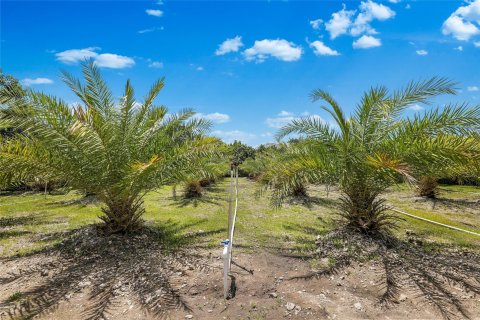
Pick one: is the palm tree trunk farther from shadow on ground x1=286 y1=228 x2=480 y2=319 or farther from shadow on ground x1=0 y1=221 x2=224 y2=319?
shadow on ground x1=286 y1=228 x2=480 y2=319

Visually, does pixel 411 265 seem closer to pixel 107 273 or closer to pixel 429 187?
pixel 107 273

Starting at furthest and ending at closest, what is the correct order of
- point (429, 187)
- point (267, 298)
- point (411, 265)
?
point (429, 187) < point (411, 265) < point (267, 298)

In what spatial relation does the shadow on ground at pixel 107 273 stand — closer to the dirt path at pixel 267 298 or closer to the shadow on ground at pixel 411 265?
the dirt path at pixel 267 298

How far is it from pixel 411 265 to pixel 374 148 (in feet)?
8.34

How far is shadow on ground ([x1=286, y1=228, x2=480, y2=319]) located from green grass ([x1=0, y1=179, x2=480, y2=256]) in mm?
716

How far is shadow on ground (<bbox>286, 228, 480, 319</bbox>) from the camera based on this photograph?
461 cm

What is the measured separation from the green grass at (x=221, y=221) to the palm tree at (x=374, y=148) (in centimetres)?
149

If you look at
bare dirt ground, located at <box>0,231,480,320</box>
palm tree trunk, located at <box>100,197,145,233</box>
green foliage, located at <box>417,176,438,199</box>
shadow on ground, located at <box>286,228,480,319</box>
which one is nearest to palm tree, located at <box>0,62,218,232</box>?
palm tree trunk, located at <box>100,197,145,233</box>

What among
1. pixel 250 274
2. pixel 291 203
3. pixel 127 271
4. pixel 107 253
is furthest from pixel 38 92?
pixel 291 203

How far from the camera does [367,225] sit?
285 inches

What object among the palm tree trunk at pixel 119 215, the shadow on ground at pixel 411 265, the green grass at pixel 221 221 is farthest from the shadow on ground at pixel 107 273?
the shadow on ground at pixel 411 265

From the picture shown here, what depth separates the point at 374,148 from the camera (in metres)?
7.03

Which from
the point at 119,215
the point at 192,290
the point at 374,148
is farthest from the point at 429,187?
the point at 119,215

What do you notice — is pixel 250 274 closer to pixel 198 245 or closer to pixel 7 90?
pixel 198 245
